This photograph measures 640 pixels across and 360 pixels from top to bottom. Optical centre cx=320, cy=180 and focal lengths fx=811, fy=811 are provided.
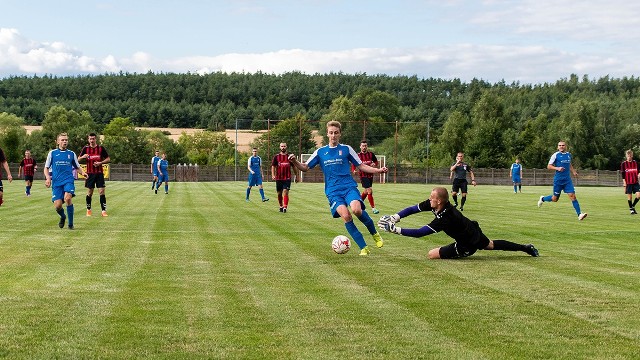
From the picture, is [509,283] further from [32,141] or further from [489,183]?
[32,141]

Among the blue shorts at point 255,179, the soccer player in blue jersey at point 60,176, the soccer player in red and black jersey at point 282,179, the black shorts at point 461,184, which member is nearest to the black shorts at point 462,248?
the soccer player in blue jersey at point 60,176

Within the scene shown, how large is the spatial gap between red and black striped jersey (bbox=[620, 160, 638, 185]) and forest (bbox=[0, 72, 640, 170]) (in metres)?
46.4

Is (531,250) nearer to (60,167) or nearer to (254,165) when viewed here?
(60,167)

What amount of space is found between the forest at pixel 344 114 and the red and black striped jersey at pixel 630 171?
46.4m

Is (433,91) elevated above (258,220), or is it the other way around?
(433,91)

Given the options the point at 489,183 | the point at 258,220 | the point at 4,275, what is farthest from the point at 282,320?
the point at 489,183

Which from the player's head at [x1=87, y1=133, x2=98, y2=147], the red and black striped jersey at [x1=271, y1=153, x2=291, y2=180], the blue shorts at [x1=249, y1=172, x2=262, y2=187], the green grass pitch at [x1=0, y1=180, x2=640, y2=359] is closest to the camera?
the green grass pitch at [x1=0, y1=180, x2=640, y2=359]

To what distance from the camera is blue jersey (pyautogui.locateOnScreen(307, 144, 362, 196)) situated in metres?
13.6

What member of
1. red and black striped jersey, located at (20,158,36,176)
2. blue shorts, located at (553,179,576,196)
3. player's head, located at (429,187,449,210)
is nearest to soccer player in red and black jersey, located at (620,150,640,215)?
blue shorts, located at (553,179,576,196)

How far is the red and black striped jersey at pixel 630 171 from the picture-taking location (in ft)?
93.2

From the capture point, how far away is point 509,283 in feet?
32.1

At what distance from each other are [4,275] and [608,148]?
368 ft

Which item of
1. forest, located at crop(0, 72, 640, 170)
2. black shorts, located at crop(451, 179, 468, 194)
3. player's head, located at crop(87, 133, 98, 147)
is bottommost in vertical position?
black shorts, located at crop(451, 179, 468, 194)

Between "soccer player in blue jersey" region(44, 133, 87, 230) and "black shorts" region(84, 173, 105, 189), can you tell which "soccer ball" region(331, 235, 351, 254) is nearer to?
"soccer player in blue jersey" region(44, 133, 87, 230)
